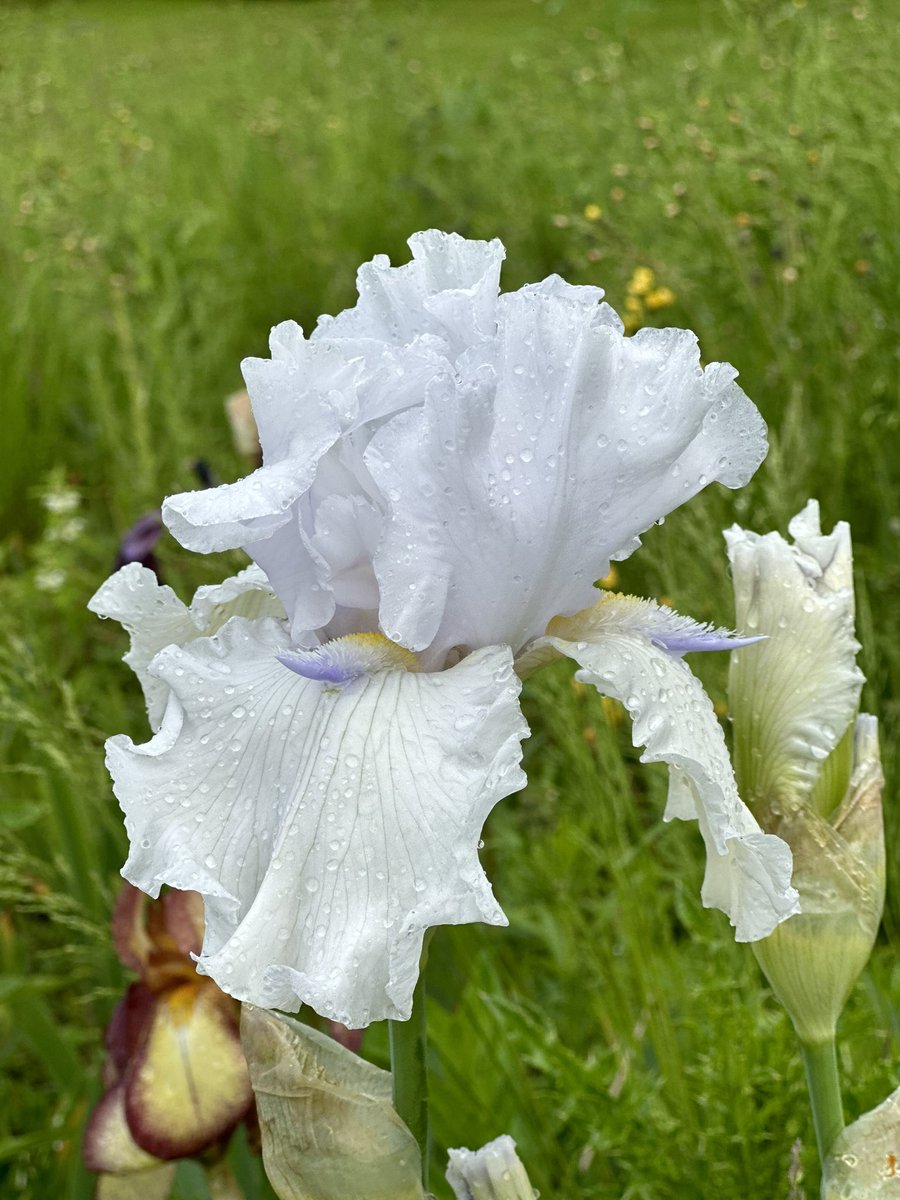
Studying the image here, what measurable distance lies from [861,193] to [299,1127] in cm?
240

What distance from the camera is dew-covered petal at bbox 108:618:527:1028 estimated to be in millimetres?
695

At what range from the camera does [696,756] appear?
0.77m

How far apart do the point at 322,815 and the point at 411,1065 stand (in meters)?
0.22

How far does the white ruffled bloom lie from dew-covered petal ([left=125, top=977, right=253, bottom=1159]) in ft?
1.24

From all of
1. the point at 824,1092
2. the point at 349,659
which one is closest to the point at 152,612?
the point at 349,659

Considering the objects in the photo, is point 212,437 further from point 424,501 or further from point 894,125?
point 424,501

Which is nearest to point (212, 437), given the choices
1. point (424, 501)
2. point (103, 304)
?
point (103, 304)

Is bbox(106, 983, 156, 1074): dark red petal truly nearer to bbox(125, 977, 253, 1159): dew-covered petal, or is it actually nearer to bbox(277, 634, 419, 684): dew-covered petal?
bbox(125, 977, 253, 1159): dew-covered petal

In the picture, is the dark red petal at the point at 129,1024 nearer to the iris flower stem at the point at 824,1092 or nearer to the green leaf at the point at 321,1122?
the green leaf at the point at 321,1122

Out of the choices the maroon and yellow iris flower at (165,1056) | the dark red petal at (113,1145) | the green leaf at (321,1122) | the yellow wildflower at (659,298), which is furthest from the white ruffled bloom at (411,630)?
the yellow wildflower at (659,298)

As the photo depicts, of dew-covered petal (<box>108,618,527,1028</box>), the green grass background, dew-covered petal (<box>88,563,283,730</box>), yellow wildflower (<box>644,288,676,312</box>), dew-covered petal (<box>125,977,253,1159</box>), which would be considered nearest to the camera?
dew-covered petal (<box>108,618,527,1028</box>)

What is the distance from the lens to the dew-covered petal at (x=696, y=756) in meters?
0.77

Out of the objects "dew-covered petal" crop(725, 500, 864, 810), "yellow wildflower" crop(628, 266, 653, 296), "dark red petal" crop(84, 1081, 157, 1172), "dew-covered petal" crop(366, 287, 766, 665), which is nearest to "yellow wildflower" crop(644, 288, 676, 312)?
"yellow wildflower" crop(628, 266, 653, 296)

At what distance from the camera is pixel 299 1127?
0.80m
